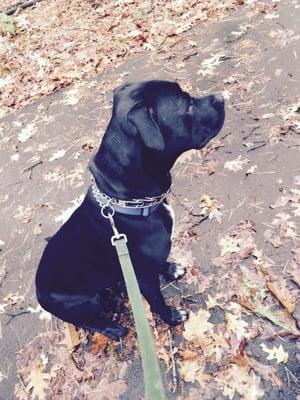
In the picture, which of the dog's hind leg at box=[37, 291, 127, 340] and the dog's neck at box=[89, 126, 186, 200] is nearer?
the dog's neck at box=[89, 126, 186, 200]

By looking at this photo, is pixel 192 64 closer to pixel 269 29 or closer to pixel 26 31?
pixel 269 29

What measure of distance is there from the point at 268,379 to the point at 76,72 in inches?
229

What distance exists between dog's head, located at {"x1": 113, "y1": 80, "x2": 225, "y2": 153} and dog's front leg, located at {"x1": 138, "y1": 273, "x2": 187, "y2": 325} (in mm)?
1053

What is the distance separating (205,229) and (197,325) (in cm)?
104

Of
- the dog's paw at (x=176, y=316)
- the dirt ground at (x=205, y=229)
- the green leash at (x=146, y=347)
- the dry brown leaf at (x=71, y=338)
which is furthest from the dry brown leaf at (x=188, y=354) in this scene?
the green leash at (x=146, y=347)

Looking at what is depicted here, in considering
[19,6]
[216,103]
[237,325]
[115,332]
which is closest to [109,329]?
[115,332]

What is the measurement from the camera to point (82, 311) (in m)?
3.53

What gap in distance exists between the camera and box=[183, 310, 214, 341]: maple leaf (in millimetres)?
3658

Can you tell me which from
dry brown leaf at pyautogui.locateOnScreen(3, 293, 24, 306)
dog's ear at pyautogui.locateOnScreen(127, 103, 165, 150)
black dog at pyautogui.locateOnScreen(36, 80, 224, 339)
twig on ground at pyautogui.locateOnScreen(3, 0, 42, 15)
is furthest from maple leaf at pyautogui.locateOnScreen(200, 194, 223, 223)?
twig on ground at pyautogui.locateOnScreen(3, 0, 42, 15)

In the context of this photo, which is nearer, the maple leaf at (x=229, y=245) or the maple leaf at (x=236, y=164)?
the maple leaf at (x=229, y=245)

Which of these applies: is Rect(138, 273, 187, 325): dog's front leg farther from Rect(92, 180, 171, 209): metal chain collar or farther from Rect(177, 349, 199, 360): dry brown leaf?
Rect(92, 180, 171, 209): metal chain collar

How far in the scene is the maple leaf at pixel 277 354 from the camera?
3289 millimetres

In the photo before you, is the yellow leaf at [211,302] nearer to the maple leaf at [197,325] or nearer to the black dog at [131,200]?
the maple leaf at [197,325]

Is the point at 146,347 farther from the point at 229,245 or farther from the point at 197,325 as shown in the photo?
the point at 229,245
